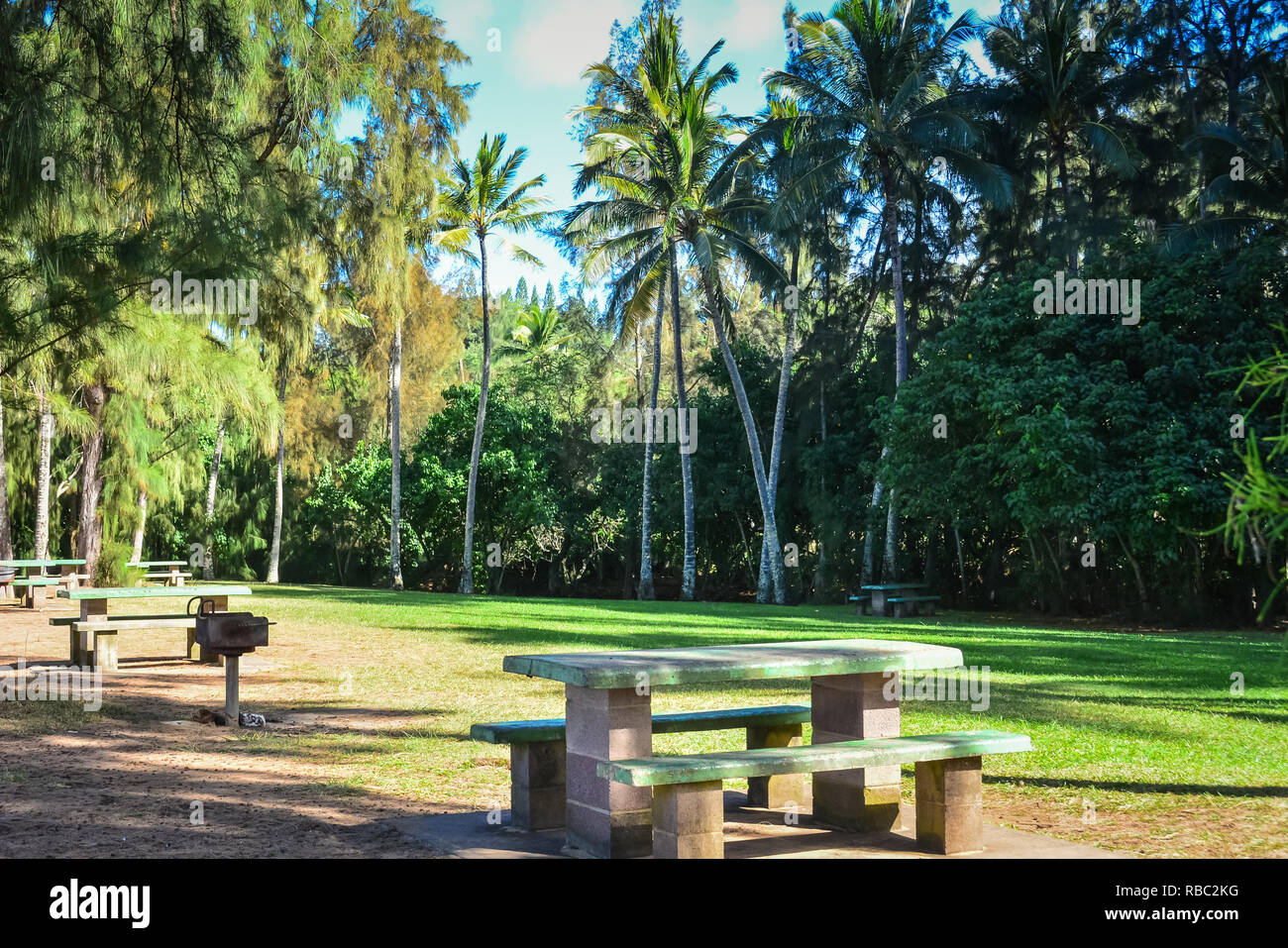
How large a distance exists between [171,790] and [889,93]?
25.2 meters

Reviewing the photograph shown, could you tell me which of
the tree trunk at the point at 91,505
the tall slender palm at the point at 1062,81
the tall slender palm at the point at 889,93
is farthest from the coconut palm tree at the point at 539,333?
the tree trunk at the point at 91,505

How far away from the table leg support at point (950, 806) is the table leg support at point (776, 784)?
1.04m

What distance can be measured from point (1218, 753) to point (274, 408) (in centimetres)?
1047

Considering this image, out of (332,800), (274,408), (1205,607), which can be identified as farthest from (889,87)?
(332,800)

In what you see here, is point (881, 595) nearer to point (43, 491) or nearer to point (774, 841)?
point (43, 491)

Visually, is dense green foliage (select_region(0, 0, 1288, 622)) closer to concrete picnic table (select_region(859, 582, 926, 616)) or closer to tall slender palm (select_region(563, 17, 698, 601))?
tall slender palm (select_region(563, 17, 698, 601))

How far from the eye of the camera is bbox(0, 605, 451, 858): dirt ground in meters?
5.16

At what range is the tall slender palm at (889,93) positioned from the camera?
2627 cm

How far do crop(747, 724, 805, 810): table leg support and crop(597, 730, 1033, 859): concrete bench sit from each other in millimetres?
952

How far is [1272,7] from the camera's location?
26203 mm

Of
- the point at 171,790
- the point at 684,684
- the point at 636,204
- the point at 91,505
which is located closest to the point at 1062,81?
the point at 636,204

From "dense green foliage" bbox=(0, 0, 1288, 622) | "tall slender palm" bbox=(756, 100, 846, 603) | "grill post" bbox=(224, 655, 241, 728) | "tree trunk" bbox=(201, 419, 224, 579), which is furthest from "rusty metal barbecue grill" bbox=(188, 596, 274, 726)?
"tree trunk" bbox=(201, 419, 224, 579)

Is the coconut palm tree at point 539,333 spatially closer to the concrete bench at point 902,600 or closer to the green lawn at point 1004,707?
the concrete bench at point 902,600

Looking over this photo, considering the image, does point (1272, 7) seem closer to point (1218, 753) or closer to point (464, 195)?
point (464, 195)
